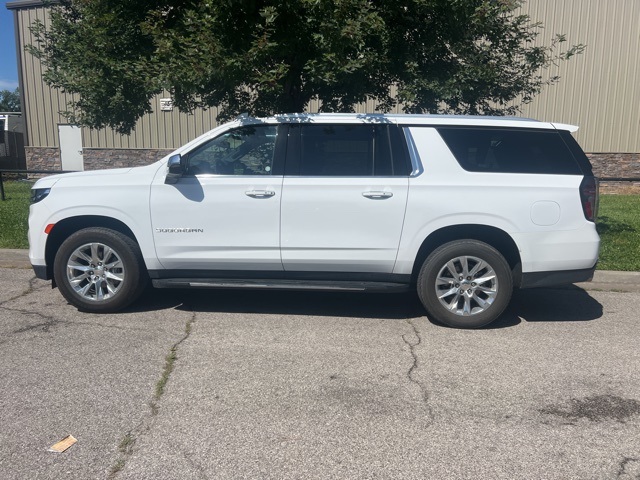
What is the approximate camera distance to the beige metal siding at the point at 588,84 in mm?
17766

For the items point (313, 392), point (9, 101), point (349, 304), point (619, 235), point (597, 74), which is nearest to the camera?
point (313, 392)

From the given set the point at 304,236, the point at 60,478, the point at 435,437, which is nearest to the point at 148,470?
the point at 60,478

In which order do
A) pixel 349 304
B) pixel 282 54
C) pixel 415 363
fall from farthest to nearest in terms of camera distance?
1. pixel 282 54
2. pixel 349 304
3. pixel 415 363

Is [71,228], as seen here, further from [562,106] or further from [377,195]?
[562,106]

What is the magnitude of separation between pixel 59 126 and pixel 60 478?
65.4 feet

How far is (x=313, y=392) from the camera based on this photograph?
3.86 m

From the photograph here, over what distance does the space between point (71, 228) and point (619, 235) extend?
27.2 feet

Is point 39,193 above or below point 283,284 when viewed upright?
above

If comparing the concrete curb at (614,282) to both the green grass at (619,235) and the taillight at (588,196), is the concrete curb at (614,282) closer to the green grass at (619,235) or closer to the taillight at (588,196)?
the green grass at (619,235)

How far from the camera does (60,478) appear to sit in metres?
2.82

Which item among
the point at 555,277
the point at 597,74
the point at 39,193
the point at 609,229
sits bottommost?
the point at 609,229

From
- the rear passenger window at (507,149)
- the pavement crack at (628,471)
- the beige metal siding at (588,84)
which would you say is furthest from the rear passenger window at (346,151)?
the beige metal siding at (588,84)

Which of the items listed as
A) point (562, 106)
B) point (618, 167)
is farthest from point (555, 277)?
point (618, 167)

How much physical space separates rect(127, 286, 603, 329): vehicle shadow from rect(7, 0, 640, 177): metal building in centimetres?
1130
